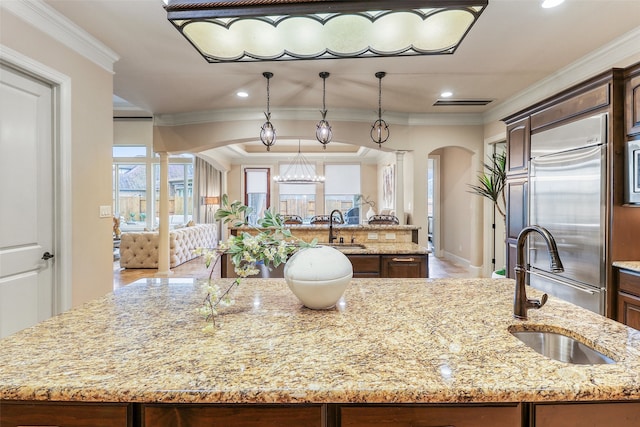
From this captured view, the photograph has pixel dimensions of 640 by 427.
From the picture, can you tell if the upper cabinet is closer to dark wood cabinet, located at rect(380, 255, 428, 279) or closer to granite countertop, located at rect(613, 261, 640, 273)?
granite countertop, located at rect(613, 261, 640, 273)

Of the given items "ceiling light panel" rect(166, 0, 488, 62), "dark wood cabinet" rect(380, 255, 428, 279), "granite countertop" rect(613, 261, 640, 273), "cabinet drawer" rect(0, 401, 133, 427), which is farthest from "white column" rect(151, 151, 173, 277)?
"granite countertop" rect(613, 261, 640, 273)

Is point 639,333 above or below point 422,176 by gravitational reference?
below

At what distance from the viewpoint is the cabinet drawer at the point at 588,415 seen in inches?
29.7

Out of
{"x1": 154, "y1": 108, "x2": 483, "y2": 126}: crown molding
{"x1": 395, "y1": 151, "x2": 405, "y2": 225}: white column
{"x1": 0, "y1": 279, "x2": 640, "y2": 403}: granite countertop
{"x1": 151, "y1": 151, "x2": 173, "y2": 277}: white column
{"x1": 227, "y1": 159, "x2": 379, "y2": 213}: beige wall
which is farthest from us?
{"x1": 227, "y1": 159, "x2": 379, "y2": 213}: beige wall

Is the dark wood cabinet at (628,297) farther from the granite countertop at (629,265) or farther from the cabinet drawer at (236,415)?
the cabinet drawer at (236,415)

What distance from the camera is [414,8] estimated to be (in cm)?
125

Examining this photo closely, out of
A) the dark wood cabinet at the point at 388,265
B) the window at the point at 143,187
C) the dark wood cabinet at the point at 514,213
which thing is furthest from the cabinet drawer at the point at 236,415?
the window at the point at 143,187

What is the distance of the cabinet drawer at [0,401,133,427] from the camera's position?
744 millimetres

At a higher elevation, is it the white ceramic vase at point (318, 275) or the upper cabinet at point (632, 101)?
the upper cabinet at point (632, 101)

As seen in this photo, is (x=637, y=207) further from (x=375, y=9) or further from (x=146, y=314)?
(x=146, y=314)

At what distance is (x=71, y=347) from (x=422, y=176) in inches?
202

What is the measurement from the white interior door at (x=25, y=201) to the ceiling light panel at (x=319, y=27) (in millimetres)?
1610

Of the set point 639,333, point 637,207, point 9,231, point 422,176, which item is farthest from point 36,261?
point 422,176

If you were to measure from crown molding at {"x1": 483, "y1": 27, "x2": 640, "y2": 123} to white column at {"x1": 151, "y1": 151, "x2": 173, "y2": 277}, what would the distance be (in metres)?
5.49
